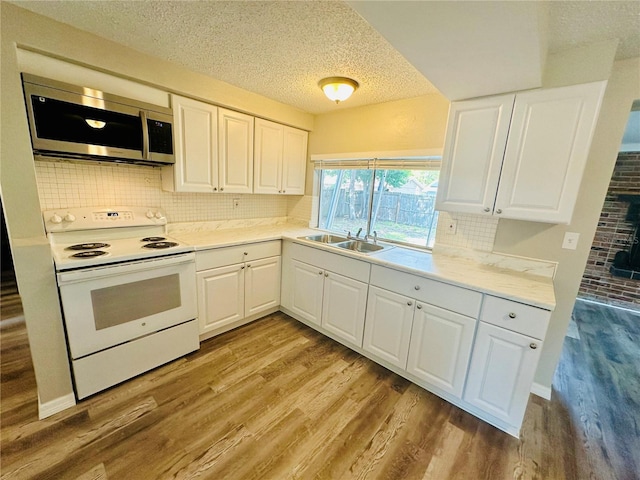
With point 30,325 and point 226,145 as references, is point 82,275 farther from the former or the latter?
point 226,145

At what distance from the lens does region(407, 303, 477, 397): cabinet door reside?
174 cm

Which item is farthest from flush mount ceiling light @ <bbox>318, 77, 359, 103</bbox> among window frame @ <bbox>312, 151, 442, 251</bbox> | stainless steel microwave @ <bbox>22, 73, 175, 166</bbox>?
stainless steel microwave @ <bbox>22, 73, 175, 166</bbox>

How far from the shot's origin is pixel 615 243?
12.4 feet

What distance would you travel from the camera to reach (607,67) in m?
1.49

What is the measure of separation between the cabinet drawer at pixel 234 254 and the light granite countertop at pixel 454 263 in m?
0.06

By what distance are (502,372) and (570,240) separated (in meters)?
1.03

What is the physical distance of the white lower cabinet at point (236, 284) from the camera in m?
2.29

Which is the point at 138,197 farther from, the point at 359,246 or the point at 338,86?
the point at 359,246

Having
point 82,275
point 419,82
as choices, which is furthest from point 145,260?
point 419,82

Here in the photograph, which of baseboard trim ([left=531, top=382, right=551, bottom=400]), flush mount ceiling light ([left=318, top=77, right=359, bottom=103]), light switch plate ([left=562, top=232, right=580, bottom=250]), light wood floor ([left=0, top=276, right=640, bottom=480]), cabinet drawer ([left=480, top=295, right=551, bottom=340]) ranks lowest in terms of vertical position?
light wood floor ([left=0, top=276, right=640, bottom=480])

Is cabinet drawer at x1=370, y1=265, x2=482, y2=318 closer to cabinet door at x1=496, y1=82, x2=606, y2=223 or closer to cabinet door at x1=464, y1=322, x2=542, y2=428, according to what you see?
cabinet door at x1=464, y1=322, x2=542, y2=428

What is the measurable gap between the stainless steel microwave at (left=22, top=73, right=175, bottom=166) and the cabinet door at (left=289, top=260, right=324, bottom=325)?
1540 mm

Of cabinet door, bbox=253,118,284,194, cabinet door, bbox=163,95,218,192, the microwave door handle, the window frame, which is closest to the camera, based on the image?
the microwave door handle

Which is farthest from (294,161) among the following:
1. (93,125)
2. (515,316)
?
(515,316)
